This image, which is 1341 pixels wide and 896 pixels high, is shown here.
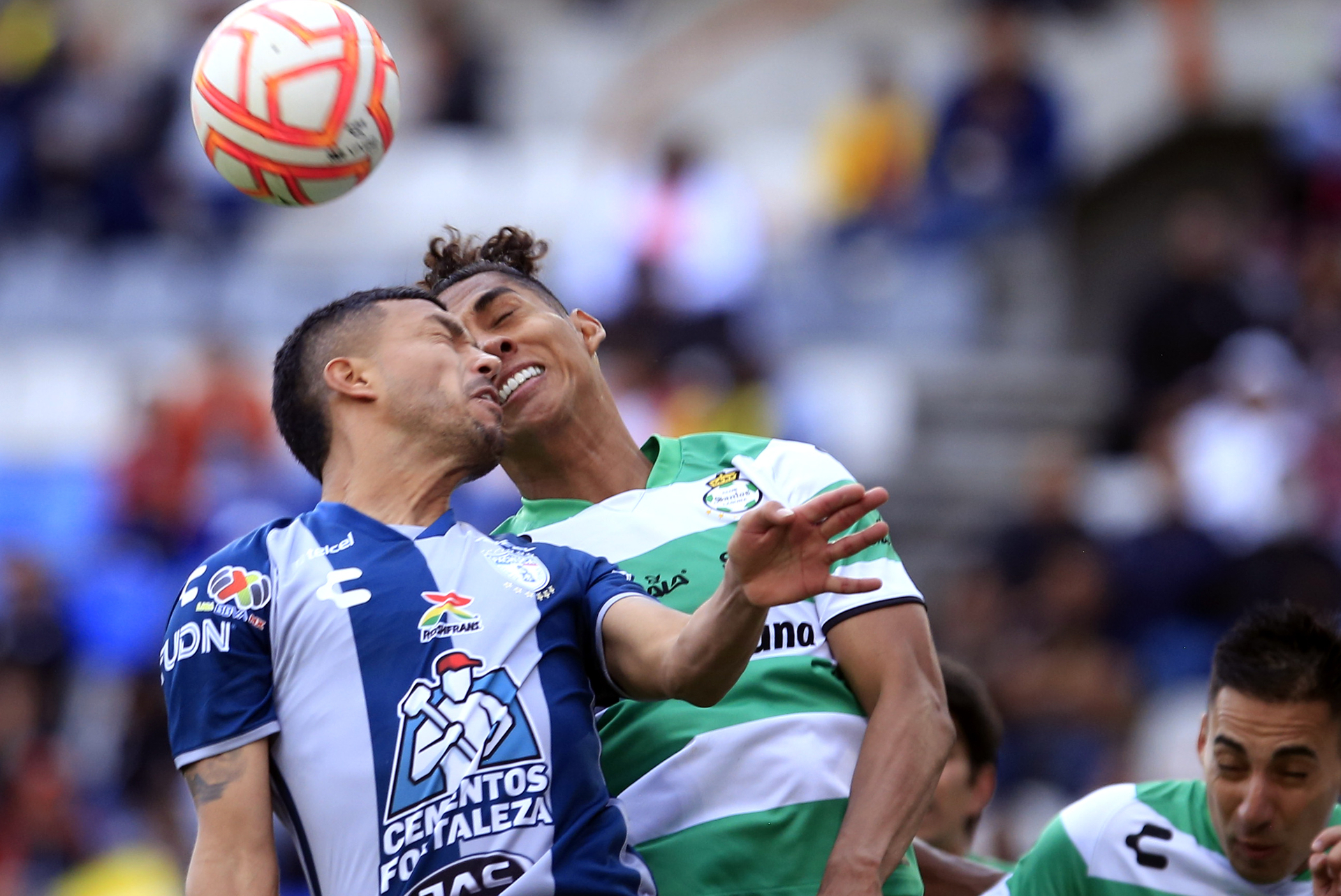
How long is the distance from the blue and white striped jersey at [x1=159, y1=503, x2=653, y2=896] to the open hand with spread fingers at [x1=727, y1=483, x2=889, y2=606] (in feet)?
1.66

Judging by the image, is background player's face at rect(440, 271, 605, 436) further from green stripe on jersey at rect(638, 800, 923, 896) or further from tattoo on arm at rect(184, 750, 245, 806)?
tattoo on arm at rect(184, 750, 245, 806)

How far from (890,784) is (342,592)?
1.22 metres

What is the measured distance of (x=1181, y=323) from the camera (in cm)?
1182

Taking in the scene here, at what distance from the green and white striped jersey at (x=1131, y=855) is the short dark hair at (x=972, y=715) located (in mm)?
514

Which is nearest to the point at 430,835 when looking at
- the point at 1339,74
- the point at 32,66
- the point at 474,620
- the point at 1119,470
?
the point at 474,620

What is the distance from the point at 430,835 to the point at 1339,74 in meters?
11.4

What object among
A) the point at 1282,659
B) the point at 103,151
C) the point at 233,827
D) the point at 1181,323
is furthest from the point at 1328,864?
the point at 103,151

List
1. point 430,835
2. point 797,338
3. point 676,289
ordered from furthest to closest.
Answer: point 797,338 → point 676,289 → point 430,835

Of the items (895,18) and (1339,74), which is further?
(895,18)

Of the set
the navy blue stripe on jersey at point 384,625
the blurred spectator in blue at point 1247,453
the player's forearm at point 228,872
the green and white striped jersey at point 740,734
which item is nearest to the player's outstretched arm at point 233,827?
the player's forearm at point 228,872

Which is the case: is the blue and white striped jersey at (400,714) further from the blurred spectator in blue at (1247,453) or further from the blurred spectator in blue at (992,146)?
the blurred spectator in blue at (992,146)

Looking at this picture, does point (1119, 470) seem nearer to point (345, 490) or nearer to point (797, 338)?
point (797, 338)

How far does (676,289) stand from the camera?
12.7 meters

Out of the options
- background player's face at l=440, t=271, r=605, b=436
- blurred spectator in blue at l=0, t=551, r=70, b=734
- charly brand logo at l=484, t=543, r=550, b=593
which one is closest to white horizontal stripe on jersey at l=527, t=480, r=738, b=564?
background player's face at l=440, t=271, r=605, b=436
